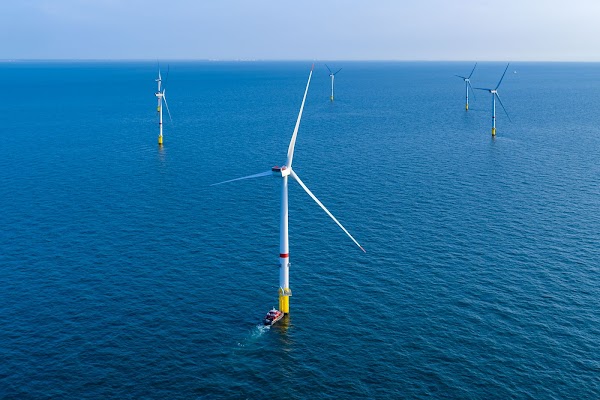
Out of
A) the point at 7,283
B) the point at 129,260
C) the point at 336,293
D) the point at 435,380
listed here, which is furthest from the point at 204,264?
the point at 435,380

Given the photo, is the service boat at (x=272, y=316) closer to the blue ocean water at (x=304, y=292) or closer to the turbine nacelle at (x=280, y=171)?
the blue ocean water at (x=304, y=292)

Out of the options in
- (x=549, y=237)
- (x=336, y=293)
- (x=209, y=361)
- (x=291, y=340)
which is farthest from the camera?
(x=549, y=237)

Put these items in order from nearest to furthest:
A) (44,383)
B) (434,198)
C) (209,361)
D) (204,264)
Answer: (44,383), (209,361), (204,264), (434,198)

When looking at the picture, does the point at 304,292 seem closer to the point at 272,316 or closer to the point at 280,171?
the point at 272,316

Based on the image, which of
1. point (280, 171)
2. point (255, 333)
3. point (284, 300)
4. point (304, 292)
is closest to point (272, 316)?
point (284, 300)

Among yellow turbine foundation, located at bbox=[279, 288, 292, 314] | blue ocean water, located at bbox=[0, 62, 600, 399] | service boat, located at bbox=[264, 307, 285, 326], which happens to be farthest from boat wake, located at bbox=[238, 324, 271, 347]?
yellow turbine foundation, located at bbox=[279, 288, 292, 314]

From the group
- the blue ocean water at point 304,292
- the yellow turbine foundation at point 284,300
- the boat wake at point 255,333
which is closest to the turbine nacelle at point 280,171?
the yellow turbine foundation at point 284,300

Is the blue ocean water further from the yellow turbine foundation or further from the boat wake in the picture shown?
the yellow turbine foundation

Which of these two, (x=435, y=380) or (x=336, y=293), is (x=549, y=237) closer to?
(x=336, y=293)
